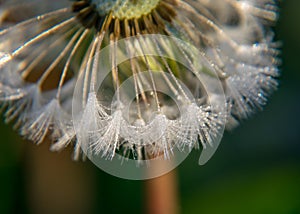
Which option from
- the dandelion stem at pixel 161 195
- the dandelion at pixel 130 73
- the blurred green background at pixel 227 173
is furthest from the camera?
the blurred green background at pixel 227 173

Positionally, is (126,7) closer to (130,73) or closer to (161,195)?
(130,73)

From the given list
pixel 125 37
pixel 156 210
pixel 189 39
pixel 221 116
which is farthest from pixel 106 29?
pixel 156 210

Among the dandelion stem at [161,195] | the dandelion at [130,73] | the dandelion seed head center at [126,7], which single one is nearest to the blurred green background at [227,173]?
the dandelion stem at [161,195]

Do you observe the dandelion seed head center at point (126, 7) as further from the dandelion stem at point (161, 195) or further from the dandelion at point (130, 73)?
the dandelion stem at point (161, 195)

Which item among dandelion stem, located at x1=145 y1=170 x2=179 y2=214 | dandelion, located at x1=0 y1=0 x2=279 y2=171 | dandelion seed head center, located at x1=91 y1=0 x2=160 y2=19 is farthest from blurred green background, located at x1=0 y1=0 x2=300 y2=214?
dandelion seed head center, located at x1=91 y1=0 x2=160 y2=19

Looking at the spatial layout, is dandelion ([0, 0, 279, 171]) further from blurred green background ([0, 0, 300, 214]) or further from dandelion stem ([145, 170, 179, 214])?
blurred green background ([0, 0, 300, 214])
